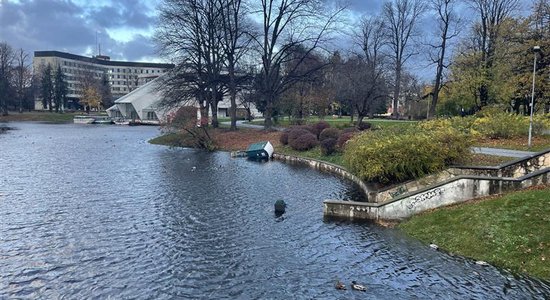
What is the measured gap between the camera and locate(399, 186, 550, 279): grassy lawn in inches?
408

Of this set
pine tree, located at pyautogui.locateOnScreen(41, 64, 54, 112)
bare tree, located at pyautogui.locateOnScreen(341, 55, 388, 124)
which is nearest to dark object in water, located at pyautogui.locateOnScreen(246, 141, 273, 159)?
bare tree, located at pyautogui.locateOnScreen(341, 55, 388, 124)

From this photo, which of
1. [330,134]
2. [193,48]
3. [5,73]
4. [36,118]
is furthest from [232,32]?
[5,73]

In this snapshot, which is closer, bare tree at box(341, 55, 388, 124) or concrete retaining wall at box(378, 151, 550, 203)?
concrete retaining wall at box(378, 151, 550, 203)

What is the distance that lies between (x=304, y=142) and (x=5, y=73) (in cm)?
9710

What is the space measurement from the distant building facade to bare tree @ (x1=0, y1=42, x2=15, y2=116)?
29.3 meters

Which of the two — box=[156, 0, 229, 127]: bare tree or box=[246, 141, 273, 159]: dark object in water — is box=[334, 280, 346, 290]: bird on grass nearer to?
box=[246, 141, 273, 159]: dark object in water

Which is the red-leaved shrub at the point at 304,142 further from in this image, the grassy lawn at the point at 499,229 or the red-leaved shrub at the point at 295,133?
the grassy lawn at the point at 499,229

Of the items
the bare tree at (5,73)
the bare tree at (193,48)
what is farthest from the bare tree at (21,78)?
the bare tree at (193,48)

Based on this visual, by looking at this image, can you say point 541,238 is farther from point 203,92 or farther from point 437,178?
point 203,92

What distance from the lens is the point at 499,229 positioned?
11.6 metres

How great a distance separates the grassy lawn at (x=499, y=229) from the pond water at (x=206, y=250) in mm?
534

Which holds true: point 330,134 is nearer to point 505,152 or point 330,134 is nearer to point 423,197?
point 505,152

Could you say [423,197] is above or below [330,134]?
below

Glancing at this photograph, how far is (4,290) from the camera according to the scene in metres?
9.20
